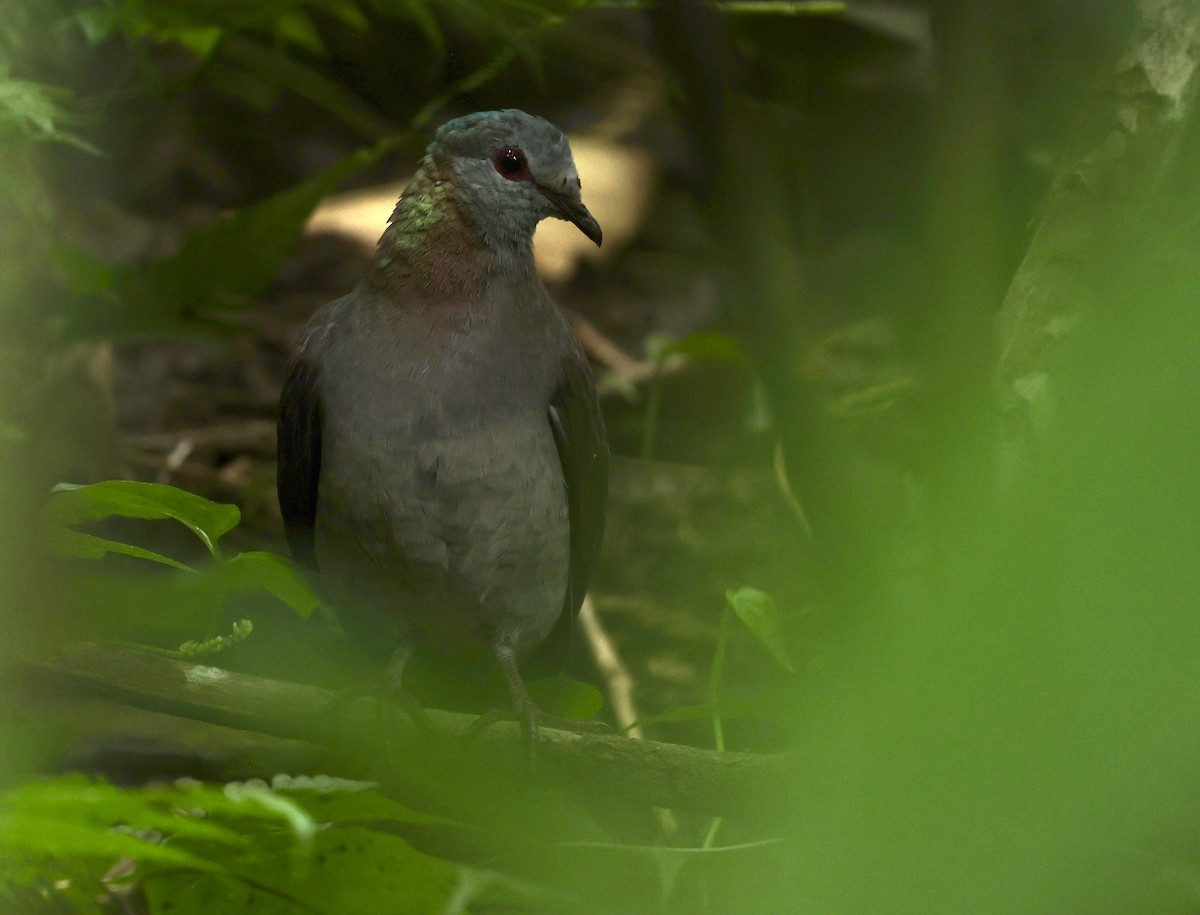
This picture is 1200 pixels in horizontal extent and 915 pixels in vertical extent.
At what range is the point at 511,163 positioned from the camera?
5.97 feet

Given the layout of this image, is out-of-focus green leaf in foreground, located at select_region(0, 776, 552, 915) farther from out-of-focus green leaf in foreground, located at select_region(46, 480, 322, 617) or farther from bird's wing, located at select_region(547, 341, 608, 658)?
bird's wing, located at select_region(547, 341, 608, 658)

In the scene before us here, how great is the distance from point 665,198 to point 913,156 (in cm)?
103

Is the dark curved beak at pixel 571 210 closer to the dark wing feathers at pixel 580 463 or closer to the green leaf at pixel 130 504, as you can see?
the dark wing feathers at pixel 580 463

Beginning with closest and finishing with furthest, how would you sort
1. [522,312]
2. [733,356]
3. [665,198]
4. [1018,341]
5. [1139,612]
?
[1139,612], [1018,341], [522,312], [733,356], [665,198]

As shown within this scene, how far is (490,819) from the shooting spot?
109 centimetres

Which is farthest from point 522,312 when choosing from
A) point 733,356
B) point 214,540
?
point 214,540

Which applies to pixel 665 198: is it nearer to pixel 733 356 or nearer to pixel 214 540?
pixel 733 356

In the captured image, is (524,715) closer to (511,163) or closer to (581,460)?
(581,460)

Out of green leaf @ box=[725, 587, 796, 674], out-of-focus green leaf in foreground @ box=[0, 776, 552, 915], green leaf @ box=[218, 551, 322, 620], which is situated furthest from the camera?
green leaf @ box=[725, 587, 796, 674]

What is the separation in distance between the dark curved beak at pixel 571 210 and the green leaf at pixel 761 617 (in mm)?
641

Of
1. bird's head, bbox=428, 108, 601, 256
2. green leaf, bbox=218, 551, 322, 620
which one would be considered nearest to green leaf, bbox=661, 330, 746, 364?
bird's head, bbox=428, 108, 601, 256

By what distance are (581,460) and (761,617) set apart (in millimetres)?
525

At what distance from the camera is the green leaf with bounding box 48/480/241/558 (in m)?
1.16

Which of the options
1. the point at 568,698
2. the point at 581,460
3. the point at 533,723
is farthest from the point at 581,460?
the point at 533,723
